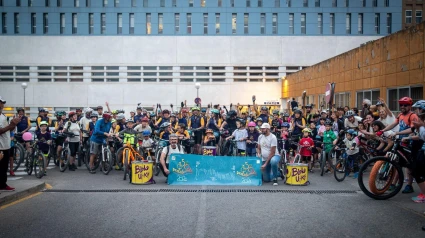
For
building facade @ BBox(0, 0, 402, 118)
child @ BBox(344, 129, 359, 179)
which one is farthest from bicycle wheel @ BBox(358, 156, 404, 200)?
building facade @ BBox(0, 0, 402, 118)

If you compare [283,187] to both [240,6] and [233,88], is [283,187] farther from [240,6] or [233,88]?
[240,6]

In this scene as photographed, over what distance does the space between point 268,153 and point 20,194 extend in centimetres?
667

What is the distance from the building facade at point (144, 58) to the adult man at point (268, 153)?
3208 centimetres

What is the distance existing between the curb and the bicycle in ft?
24.8

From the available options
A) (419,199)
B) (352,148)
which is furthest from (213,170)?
(419,199)

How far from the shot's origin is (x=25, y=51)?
1786 inches

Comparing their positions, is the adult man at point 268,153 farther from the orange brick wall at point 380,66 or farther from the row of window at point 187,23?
the row of window at point 187,23

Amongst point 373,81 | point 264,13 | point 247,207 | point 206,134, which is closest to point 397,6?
point 264,13

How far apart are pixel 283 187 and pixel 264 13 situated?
123 ft

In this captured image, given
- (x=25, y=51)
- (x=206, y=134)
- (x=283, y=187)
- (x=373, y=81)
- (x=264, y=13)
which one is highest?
(x=264, y=13)

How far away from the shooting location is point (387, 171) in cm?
954

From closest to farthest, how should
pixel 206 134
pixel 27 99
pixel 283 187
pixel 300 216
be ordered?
pixel 300 216 < pixel 283 187 < pixel 206 134 < pixel 27 99

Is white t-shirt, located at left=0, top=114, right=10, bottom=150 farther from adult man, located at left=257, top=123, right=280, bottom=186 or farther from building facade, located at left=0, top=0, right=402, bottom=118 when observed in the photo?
building facade, located at left=0, top=0, right=402, bottom=118

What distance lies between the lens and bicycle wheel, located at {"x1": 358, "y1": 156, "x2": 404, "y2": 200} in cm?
944
